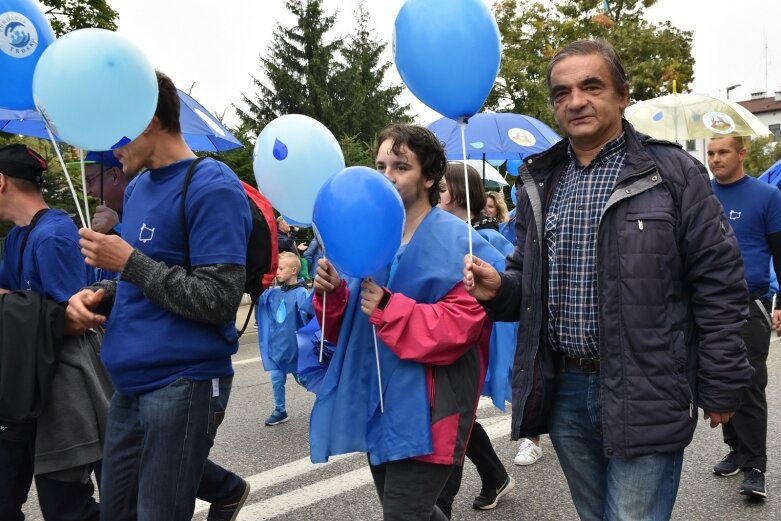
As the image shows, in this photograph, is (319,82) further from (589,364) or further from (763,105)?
(763,105)

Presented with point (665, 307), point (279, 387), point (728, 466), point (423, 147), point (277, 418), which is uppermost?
point (423, 147)

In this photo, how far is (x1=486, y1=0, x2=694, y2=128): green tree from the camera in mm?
28766

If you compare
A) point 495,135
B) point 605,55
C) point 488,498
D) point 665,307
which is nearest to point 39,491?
point 488,498

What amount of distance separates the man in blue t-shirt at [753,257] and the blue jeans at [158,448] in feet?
10.1

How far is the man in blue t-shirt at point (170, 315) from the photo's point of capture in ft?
7.59

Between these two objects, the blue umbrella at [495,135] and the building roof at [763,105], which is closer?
the blue umbrella at [495,135]

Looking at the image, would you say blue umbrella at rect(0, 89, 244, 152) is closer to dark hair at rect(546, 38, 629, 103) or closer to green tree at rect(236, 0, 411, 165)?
dark hair at rect(546, 38, 629, 103)

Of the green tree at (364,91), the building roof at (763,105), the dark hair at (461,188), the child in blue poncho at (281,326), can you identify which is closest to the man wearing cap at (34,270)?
the dark hair at (461,188)

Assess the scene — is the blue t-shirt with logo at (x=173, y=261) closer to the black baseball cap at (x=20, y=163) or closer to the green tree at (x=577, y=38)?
the black baseball cap at (x=20, y=163)

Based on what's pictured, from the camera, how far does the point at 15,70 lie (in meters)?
2.88

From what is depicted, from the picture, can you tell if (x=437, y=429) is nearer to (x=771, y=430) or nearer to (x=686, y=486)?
(x=686, y=486)

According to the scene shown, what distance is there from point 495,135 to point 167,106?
4949 millimetres

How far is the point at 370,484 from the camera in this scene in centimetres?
446

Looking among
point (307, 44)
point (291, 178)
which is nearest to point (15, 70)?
point (291, 178)
